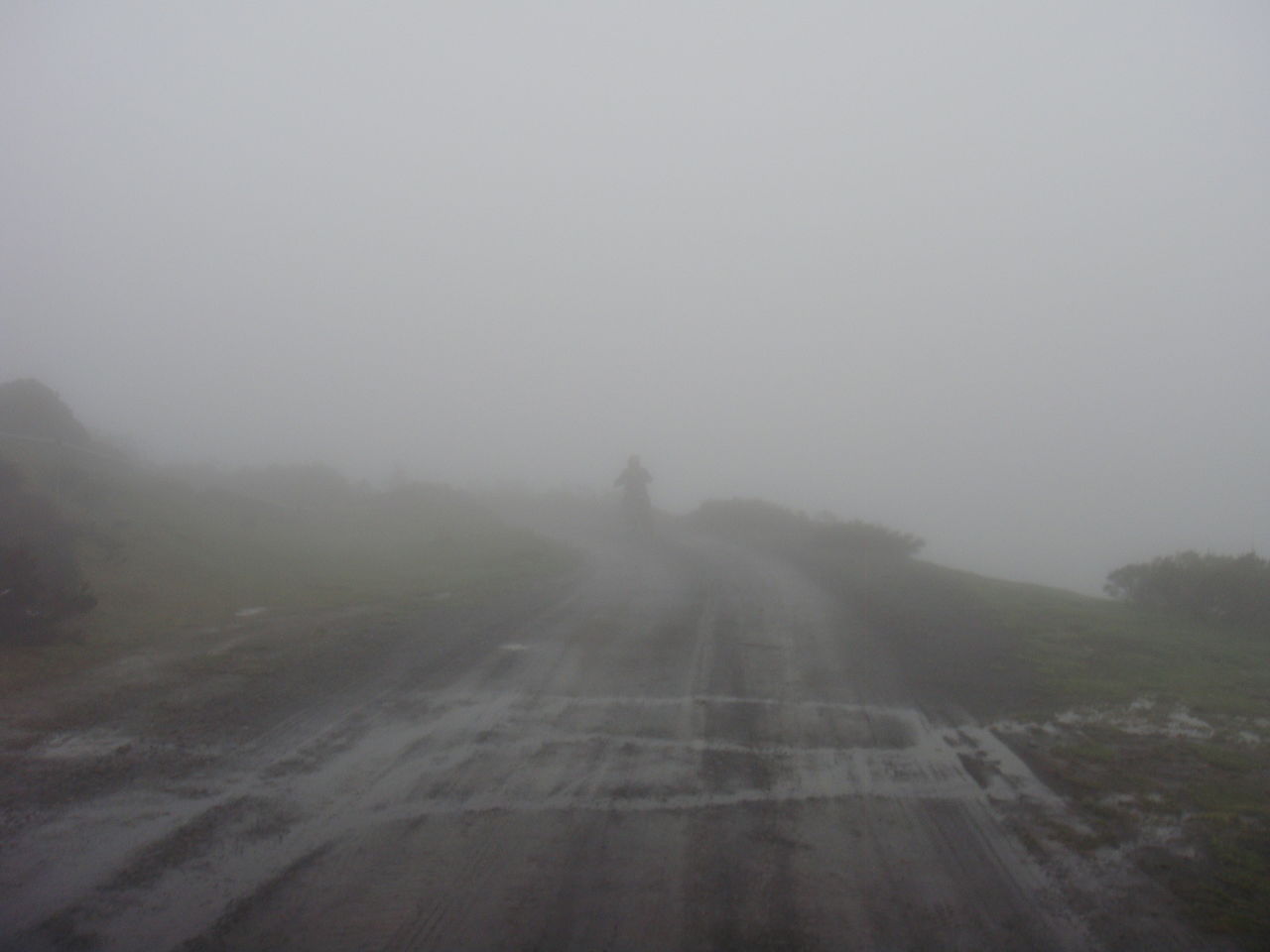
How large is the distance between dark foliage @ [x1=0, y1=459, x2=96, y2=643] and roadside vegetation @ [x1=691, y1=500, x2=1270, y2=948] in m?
Result: 9.99

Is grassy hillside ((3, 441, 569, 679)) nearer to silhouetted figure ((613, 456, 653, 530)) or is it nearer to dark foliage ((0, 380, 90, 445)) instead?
dark foliage ((0, 380, 90, 445))

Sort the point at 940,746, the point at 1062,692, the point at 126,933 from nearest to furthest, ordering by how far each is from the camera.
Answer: the point at 126,933 < the point at 940,746 < the point at 1062,692

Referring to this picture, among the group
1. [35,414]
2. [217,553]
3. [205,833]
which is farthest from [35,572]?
[35,414]

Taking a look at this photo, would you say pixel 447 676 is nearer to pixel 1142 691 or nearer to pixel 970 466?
pixel 1142 691

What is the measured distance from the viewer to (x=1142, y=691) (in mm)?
8758

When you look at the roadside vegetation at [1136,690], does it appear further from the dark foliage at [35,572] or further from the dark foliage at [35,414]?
the dark foliage at [35,414]

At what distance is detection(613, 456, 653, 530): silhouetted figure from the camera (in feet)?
94.0

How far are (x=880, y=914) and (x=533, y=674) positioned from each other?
5.28 m

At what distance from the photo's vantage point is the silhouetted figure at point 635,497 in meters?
28.6

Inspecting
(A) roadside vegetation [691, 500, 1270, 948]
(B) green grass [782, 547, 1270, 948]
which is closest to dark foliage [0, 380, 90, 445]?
(A) roadside vegetation [691, 500, 1270, 948]

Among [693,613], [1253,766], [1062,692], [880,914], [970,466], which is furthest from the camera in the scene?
[970,466]

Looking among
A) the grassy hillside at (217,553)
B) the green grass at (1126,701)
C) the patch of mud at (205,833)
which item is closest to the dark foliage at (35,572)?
the grassy hillside at (217,553)

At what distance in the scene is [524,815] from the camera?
519cm

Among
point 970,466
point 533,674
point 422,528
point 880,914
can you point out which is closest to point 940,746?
point 880,914
